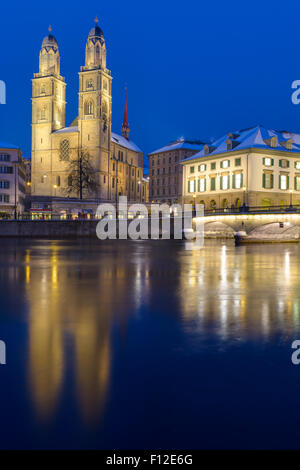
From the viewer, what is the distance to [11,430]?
411 cm

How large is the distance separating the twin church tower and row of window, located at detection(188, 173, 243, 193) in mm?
28624

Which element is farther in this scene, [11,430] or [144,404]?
[144,404]

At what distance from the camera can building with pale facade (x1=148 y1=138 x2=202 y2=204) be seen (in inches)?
4557

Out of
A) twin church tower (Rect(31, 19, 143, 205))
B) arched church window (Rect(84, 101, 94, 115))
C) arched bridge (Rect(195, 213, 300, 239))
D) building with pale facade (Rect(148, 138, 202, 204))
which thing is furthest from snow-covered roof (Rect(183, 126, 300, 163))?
arched church window (Rect(84, 101, 94, 115))

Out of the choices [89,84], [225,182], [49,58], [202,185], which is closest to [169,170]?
[89,84]

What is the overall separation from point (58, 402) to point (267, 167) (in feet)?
225

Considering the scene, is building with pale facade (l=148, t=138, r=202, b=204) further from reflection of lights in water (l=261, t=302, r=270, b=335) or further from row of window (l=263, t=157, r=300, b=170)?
reflection of lights in water (l=261, t=302, r=270, b=335)

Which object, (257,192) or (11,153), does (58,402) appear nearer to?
(257,192)

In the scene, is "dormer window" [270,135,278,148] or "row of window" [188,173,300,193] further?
"dormer window" [270,135,278,148]

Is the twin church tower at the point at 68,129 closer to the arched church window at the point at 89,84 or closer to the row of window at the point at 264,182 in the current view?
the arched church window at the point at 89,84

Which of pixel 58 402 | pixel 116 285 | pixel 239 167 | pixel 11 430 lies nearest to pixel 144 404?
pixel 58 402

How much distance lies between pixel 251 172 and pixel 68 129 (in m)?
59.4

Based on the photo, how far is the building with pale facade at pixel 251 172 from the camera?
223 feet

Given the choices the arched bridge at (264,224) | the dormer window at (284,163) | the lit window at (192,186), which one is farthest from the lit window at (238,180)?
the lit window at (192,186)
